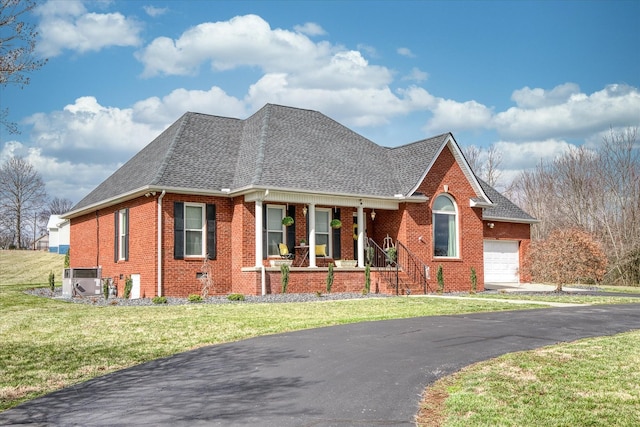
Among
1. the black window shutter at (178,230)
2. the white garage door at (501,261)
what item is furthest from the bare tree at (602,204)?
the black window shutter at (178,230)

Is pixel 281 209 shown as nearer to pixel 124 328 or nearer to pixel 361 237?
pixel 361 237

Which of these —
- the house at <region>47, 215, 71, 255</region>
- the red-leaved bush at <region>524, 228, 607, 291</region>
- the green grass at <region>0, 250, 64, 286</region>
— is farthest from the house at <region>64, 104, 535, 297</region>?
the house at <region>47, 215, 71, 255</region>

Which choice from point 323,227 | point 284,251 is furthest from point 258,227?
point 323,227

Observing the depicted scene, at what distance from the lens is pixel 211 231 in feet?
74.5

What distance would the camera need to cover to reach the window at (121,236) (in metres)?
24.1

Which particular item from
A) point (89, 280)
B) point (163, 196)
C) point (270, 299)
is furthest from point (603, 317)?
point (89, 280)

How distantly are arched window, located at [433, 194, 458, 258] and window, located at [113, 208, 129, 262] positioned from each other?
11946 millimetres

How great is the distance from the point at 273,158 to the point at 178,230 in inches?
172

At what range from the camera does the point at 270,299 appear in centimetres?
2005

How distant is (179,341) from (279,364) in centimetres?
312

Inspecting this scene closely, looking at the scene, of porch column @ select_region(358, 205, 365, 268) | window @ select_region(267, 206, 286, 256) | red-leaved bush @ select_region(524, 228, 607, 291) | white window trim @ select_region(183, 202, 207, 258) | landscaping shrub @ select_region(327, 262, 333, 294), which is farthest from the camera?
red-leaved bush @ select_region(524, 228, 607, 291)

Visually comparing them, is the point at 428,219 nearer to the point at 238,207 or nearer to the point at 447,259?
the point at 447,259

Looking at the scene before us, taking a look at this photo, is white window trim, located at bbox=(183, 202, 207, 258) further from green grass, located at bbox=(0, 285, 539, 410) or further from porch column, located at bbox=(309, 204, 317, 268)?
green grass, located at bbox=(0, 285, 539, 410)

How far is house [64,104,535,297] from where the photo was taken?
A: 2208 cm
